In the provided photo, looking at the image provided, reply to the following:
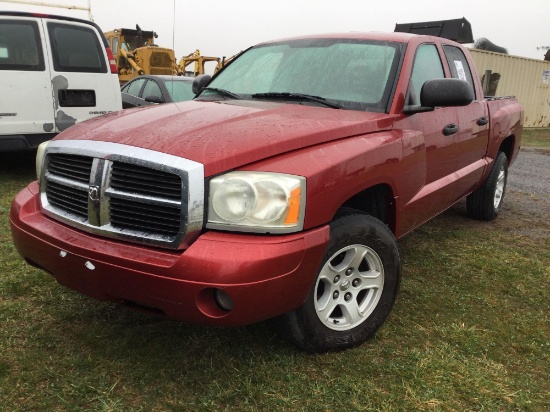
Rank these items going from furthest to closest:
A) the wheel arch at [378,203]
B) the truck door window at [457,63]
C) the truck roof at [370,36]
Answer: the truck door window at [457,63] → the truck roof at [370,36] → the wheel arch at [378,203]

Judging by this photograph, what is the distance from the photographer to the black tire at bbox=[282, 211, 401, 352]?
2352mm

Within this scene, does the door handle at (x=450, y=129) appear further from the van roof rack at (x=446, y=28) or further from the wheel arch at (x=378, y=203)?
the van roof rack at (x=446, y=28)

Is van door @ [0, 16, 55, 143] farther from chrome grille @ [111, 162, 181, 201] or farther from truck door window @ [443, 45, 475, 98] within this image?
truck door window @ [443, 45, 475, 98]

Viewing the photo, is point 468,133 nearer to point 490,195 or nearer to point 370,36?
point 370,36

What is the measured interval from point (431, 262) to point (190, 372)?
7.46ft

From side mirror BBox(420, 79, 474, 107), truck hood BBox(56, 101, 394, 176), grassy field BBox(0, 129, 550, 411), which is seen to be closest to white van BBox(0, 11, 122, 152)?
grassy field BBox(0, 129, 550, 411)

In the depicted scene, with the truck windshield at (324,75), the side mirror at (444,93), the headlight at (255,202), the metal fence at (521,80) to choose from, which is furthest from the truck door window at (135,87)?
the metal fence at (521,80)

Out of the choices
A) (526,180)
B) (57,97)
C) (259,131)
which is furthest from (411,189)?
(526,180)

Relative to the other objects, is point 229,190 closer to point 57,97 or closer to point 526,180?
point 57,97

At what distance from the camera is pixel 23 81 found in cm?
562

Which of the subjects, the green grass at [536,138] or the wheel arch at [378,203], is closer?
the wheel arch at [378,203]

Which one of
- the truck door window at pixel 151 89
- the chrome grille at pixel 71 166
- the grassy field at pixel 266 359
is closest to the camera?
the grassy field at pixel 266 359

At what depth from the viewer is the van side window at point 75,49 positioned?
5879 mm

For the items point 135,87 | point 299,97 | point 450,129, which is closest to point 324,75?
point 299,97
